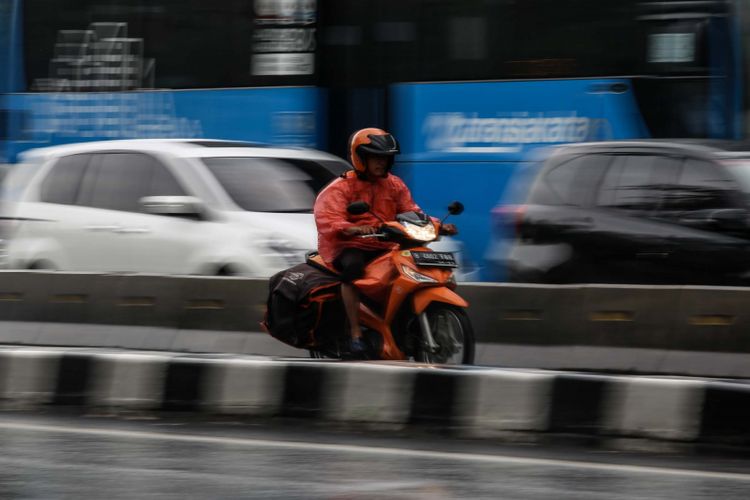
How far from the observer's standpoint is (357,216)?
9820 mm

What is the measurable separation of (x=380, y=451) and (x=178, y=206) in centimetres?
557

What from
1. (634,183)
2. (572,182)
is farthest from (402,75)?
(634,183)

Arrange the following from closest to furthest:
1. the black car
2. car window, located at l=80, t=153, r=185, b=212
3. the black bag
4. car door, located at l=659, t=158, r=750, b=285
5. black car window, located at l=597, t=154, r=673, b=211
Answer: the black bag → car door, located at l=659, t=158, r=750, b=285 → the black car → black car window, located at l=597, t=154, r=673, b=211 → car window, located at l=80, t=153, r=185, b=212

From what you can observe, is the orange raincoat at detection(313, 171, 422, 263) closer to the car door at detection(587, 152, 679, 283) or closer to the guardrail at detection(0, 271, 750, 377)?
the guardrail at detection(0, 271, 750, 377)

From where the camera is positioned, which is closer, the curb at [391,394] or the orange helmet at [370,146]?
the curb at [391,394]

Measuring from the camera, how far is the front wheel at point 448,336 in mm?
9461

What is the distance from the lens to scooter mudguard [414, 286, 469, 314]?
9.48 metres

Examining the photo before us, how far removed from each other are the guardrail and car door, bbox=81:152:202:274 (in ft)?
4.09

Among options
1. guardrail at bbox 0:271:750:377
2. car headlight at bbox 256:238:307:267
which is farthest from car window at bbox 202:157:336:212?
guardrail at bbox 0:271:750:377

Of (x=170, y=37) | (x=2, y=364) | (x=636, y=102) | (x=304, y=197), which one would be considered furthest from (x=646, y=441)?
(x=170, y=37)

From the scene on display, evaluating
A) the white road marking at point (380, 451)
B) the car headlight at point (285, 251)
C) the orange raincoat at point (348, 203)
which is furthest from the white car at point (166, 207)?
the white road marking at point (380, 451)

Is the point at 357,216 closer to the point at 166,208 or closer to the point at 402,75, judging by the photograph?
the point at 166,208

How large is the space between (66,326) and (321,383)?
373cm

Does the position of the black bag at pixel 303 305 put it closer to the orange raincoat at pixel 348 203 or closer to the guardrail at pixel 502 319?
the orange raincoat at pixel 348 203
